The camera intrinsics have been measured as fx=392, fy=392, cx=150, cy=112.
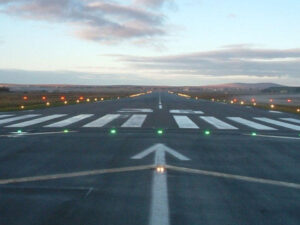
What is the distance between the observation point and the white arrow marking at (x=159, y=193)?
478 cm

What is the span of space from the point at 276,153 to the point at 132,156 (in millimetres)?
3571

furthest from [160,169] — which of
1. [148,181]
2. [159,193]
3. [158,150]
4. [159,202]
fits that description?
[158,150]

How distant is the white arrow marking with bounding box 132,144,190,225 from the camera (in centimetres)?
478

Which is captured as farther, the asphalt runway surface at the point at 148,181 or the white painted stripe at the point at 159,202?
the asphalt runway surface at the point at 148,181

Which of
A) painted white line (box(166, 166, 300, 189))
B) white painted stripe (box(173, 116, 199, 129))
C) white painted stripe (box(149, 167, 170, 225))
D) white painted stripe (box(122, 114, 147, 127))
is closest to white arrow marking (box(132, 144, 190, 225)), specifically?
white painted stripe (box(149, 167, 170, 225))

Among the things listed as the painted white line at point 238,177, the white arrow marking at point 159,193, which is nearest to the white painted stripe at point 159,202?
the white arrow marking at point 159,193

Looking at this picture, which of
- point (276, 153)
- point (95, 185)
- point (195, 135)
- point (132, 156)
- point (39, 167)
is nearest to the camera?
point (95, 185)

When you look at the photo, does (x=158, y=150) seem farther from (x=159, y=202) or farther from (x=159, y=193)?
(x=159, y=202)

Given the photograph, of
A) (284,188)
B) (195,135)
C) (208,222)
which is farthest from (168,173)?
(195,135)

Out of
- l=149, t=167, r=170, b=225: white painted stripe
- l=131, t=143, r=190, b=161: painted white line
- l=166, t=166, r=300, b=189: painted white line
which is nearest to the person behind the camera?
l=149, t=167, r=170, b=225: white painted stripe

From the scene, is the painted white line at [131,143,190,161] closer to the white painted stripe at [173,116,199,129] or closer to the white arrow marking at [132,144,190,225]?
the white arrow marking at [132,144,190,225]

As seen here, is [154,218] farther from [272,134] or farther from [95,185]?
[272,134]

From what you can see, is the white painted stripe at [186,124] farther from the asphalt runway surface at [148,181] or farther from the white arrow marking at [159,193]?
the white arrow marking at [159,193]

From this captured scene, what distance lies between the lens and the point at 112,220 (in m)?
4.70
